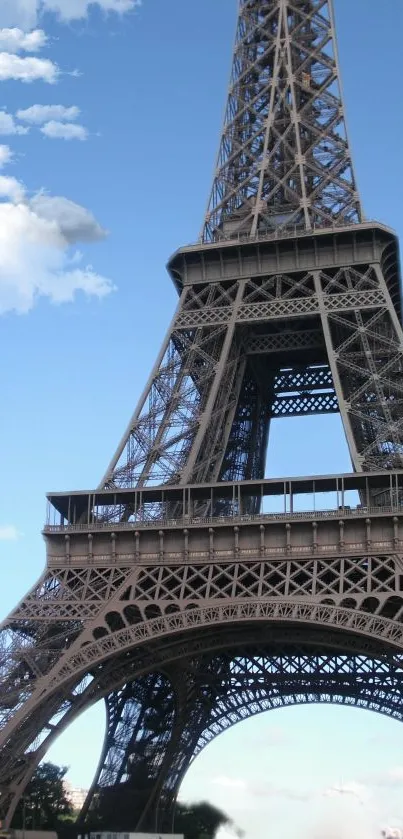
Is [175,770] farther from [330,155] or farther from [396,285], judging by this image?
[330,155]

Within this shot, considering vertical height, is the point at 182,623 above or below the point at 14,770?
above

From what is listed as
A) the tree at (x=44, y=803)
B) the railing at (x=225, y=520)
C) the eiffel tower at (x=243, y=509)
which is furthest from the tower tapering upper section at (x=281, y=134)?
the tree at (x=44, y=803)

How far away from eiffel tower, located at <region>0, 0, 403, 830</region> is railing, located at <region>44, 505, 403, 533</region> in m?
0.10

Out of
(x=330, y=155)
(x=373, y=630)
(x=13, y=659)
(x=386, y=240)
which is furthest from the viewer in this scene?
(x=330, y=155)

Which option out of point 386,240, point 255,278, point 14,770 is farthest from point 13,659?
point 386,240

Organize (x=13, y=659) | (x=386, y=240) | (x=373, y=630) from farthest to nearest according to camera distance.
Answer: (x=386, y=240) → (x=13, y=659) → (x=373, y=630)

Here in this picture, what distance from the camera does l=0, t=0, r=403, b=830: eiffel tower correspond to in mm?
36500

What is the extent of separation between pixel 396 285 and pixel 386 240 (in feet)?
9.92

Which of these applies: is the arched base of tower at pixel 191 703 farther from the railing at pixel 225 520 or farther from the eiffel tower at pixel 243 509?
the railing at pixel 225 520

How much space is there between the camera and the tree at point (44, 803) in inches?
2025

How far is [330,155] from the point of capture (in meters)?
49.1

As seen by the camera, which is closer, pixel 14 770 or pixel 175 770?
pixel 14 770

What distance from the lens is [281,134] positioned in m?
50.8

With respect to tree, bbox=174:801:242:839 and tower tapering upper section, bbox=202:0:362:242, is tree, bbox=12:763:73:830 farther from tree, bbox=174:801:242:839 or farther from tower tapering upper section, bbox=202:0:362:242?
tower tapering upper section, bbox=202:0:362:242
